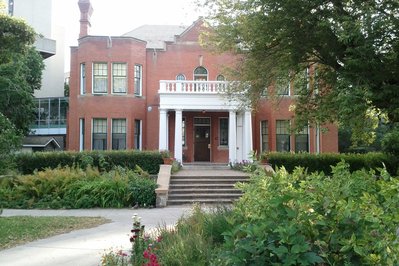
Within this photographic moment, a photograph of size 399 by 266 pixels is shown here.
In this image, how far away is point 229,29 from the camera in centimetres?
1611

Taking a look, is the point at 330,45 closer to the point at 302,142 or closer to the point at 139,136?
the point at 302,142

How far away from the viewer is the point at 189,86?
26562mm

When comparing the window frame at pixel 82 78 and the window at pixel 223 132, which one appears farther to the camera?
the window at pixel 223 132

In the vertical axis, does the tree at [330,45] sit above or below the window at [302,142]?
above

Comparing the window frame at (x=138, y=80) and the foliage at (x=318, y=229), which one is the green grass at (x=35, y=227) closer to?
the foliage at (x=318, y=229)

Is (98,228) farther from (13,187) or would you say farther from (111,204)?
(13,187)

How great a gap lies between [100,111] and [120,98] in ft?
5.05

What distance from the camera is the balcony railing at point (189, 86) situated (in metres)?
26.1

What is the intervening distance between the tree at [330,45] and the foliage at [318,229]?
898cm

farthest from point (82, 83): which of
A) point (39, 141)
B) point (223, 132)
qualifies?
point (39, 141)

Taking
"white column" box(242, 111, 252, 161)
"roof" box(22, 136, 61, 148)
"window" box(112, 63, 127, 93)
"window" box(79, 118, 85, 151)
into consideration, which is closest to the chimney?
"window" box(112, 63, 127, 93)

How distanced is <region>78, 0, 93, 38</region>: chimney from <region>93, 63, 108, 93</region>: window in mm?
7283

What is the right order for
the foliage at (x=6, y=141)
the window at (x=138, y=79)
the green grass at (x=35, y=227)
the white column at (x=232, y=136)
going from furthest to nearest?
the window at (x=138, y=79) → the white column at (x=232, y=136) → the foliage at (x=6, y=141) → the green grass at (x=35, y=227)

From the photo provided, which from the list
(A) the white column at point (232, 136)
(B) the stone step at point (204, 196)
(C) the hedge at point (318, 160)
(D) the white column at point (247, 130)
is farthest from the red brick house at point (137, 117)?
(B) the stone step at point (204, 196)
